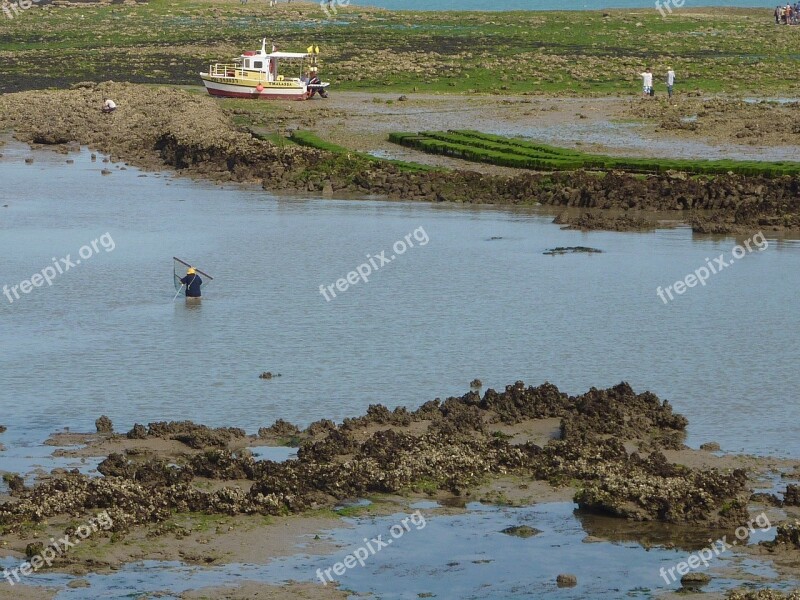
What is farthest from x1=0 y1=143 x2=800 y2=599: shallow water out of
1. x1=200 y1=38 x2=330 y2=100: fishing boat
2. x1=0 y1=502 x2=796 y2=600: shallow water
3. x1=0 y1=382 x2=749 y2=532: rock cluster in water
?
x1=200 y1=38 x2=330 y2=100: fishing boat

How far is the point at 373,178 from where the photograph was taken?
43.8 meters

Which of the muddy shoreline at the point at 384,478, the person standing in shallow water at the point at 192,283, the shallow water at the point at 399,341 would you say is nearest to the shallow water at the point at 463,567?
the shallow water at the point at 399,341

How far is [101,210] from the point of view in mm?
40219

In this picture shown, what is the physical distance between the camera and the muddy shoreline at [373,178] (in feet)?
126

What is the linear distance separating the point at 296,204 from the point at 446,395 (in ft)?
70.4

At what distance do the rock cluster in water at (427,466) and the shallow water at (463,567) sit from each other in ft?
2.69

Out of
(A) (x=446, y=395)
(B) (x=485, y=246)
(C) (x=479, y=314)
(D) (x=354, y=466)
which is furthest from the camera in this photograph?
(B) (x=485, y=246)

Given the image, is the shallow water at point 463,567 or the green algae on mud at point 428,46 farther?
the green algae on mud at point 428,46

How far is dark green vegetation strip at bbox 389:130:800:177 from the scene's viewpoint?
41594 millimetres

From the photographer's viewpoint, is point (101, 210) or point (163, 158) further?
point (163, 158)

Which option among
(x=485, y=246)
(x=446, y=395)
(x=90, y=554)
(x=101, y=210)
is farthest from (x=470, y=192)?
(x=90, y=554)

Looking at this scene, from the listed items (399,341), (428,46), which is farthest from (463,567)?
(428,46)

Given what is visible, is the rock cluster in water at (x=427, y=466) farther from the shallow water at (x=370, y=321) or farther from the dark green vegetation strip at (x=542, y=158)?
the dark green vegetation strip at (x=542, y=158)

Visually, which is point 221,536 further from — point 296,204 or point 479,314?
point 296,204
